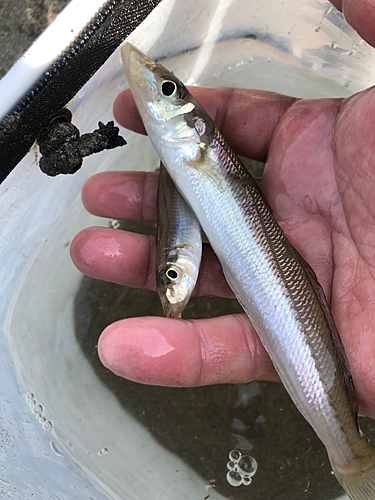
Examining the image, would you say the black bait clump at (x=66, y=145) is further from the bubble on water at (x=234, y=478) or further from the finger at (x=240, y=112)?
the bubble on water at (x=234, y=478)

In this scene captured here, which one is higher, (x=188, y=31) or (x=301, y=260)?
(x=188, y=31)

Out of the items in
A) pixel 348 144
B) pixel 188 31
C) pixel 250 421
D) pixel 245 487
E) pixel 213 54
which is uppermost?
pixel 188 31

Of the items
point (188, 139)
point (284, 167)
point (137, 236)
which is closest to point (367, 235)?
point (284, 167)

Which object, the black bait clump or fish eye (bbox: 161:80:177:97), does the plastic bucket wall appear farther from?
fish eye (bbox: 161:80:177:97)

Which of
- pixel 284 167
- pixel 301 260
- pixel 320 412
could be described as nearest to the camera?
pixel 320 412

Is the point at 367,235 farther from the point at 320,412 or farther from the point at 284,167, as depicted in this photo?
the point at 320,412

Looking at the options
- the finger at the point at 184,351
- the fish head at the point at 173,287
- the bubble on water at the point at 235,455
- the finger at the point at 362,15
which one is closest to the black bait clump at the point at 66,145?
the fish head at the point at 173,287

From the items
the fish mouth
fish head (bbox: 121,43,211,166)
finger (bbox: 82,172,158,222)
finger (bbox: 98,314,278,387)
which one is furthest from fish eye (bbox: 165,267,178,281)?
the fish mouth
